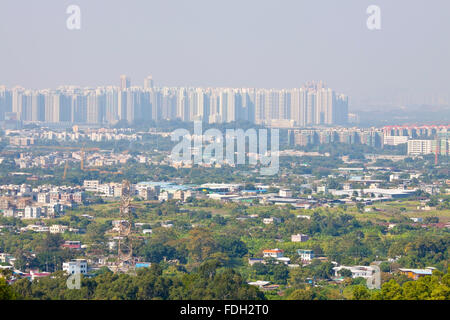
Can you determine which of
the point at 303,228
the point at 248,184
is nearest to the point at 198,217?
the point at 303,228

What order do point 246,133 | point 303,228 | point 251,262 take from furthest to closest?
point 246,133, point 303,228, point 251,262

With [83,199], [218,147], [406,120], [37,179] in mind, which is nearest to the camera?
[83,199]
